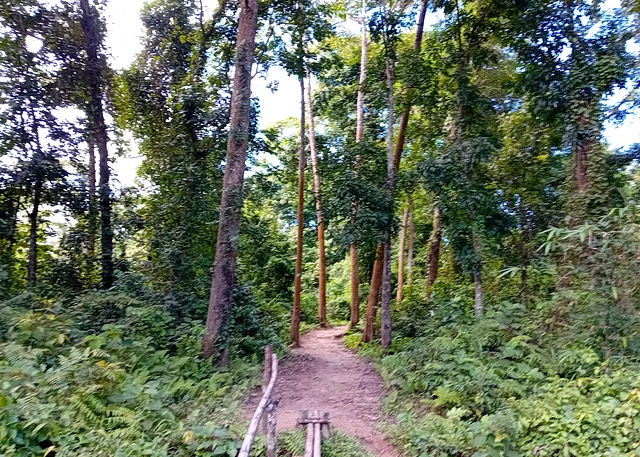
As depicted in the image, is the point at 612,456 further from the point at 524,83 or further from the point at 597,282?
the point at 524,83

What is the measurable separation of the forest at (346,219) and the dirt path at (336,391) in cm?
33

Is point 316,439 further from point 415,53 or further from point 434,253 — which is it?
point 434,253

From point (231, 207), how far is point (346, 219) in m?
3.67

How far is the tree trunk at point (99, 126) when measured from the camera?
10.2m

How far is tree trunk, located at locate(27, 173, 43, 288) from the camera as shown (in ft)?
31.4

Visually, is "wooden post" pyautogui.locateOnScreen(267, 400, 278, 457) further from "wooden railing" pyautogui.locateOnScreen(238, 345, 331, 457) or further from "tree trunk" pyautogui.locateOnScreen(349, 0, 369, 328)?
"tree trunk" pyautogui.locateOnScreen(349, 0, 369, 328)

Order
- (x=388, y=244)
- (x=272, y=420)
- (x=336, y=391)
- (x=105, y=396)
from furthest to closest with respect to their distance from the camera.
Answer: (x=388, y=244) → (x=336, y=391) → (x=105, y=396) → (x=272, y=420)

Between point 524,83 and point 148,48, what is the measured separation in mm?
10470

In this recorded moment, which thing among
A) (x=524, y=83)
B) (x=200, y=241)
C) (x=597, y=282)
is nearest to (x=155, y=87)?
(x=200, y=241)

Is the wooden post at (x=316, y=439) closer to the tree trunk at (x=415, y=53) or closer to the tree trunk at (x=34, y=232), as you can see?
the tree trunk at (x=415, y=53)

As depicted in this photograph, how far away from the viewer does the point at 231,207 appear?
8227 mm

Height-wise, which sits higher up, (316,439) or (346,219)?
(346,219)

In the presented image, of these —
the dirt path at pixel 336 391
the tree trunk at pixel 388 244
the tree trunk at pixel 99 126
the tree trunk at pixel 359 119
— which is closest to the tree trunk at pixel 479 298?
the tree trunk at pixel 388 244

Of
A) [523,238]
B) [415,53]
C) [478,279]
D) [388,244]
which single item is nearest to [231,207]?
[388,244]
